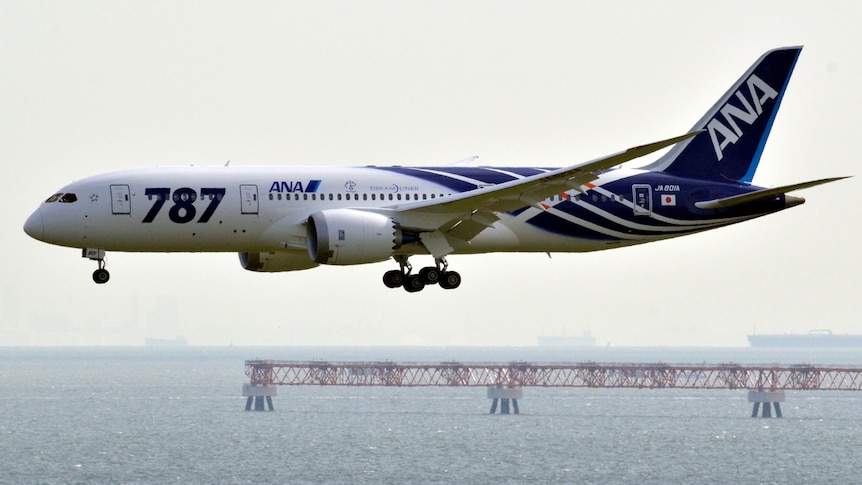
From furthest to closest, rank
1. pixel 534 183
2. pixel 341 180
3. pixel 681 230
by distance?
pixel 681 230, pixel 341 180, pixel 534 183

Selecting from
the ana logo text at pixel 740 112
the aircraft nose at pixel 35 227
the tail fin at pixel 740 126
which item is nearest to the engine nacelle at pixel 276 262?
the aircraft nose at pixel 35 227

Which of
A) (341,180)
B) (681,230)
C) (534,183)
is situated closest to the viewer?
(534,183)

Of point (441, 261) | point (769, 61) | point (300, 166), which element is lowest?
point (441, 261)

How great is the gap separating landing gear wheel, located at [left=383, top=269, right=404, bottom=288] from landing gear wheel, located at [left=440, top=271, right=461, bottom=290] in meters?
1.96

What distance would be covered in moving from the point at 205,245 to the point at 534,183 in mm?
13937

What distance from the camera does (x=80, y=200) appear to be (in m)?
58.4

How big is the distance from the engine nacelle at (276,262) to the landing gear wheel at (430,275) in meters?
5.12

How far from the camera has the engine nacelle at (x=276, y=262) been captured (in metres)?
63.4

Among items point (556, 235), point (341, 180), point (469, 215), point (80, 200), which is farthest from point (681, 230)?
point (80, 200)

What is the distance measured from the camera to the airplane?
57938 millimetres

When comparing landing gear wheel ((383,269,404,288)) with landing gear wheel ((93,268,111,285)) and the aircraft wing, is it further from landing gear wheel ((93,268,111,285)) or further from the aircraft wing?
landing gear wheel ((93,268,111,285))

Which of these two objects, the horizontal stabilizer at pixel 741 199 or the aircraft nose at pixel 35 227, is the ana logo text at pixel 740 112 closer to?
the horizontal stabilizer at pixel 741 199

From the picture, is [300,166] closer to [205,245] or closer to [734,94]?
[205,245]

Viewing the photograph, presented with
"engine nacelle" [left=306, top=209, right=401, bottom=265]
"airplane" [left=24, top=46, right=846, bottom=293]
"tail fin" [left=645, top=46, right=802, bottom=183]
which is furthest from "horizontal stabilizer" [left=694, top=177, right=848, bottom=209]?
"engine nacelle" [left=306, top=209, right=401, bottom=265]
